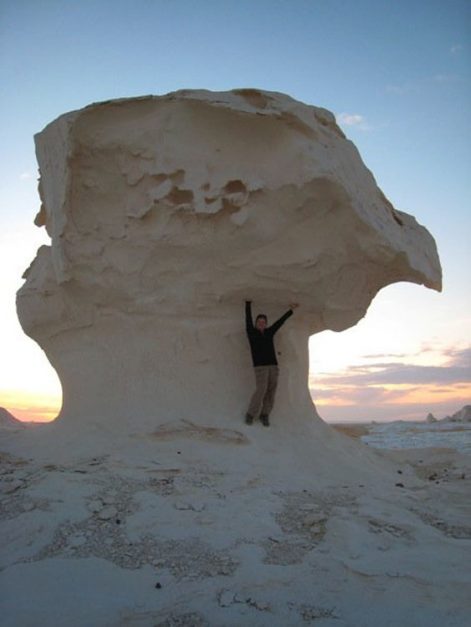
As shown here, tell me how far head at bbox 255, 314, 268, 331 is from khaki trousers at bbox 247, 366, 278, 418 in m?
0.42

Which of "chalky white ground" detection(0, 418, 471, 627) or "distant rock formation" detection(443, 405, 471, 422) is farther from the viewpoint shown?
"distant rock formation" detection(443, 405, 471, 422)

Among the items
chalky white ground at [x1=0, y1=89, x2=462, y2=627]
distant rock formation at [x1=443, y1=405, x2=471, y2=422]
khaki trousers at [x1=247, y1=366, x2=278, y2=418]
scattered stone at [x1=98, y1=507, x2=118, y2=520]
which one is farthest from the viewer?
distant rock formation at [x1=443, y1=405, x2=471, y2=422]

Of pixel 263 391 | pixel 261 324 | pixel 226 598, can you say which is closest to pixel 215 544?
pixel 226 598

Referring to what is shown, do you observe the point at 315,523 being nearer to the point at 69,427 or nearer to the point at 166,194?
the point at 69,427

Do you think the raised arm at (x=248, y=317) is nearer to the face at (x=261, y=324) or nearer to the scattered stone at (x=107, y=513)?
the face at (x=261, y=324)

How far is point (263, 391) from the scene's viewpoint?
18.6ft

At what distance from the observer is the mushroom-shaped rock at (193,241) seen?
5.51 meters

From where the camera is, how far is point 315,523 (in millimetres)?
3855

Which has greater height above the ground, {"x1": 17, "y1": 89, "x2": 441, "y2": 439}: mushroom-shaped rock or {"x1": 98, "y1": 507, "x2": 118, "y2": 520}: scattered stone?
{"x1": 17, "y1": 89, "x2": 441, "y2": 439}: mushroom-shaped rock

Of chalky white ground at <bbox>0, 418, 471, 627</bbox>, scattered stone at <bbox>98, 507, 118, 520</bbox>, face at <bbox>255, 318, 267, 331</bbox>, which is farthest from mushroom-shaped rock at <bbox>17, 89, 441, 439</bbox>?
scattered stone at <bbox>98, 507, 118, 520</bbox>

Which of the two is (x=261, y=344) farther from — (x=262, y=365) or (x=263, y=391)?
(x=263, y=391)

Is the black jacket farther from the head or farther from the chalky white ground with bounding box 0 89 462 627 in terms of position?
the chalky white ground with bounding box 0 89 462 627

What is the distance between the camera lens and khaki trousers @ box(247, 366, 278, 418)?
223 inches

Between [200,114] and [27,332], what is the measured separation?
326 cm
